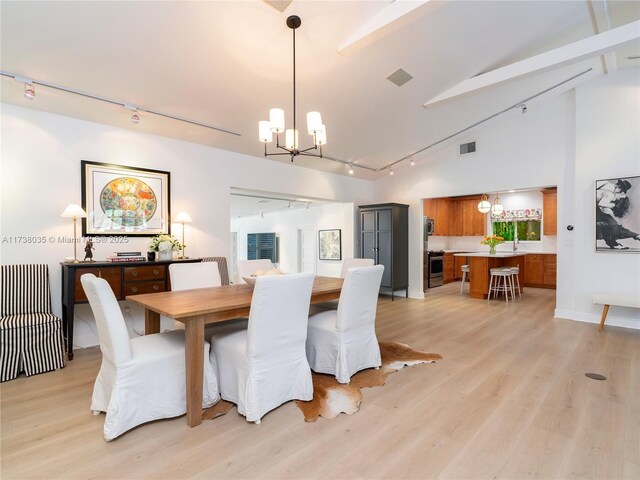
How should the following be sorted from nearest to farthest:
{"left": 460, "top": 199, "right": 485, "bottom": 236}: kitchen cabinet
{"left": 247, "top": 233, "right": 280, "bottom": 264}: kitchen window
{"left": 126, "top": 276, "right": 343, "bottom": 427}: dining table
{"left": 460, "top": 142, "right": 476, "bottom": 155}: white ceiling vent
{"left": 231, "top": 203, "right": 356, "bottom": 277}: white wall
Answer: {"left": 126, "top": 276, "right": 343, "bottom": 427}: dining table
{"left": 460, "top": 142, "right": 476, "bottom": 155}: white ceiling vent
{"left": 231, "top": 203, "right": 356, "bottom": 277}: white wall
{"left": 460, "top": 199, "right": 485, "bottom": 236}: kitchen cabinet
{"left": 247, "top": 233, "right": 280, "bottom": 264}: kitchen window

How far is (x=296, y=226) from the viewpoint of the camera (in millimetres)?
8711

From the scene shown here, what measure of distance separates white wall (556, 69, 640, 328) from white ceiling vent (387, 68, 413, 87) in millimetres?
2835

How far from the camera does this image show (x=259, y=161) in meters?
5.23

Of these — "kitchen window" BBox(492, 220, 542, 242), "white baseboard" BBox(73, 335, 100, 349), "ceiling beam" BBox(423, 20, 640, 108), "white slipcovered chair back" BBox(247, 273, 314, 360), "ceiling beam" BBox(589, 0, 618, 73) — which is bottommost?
"white baseboard" BBox(73, 335, 100, 349)

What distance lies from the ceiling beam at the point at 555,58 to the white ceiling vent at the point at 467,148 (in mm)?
1886

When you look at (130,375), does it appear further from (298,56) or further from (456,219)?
(456,219)

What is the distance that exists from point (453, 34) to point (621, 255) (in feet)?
12.4

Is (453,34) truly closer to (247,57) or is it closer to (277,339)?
(247,57)

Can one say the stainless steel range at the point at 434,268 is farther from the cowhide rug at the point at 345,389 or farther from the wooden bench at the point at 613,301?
the cowhide rug at the point at 345,389

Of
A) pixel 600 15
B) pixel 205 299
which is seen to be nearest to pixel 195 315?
pixel 205 299

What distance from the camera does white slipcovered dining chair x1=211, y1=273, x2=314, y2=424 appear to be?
2143 mm

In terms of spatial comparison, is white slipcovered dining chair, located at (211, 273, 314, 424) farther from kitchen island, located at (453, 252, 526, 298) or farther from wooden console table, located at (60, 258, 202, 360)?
kitchen island, located at (453, 252, 526, 298)

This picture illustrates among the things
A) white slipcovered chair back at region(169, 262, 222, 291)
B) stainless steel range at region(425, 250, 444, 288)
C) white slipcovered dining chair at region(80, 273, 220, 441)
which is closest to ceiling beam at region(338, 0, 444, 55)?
white slipcovered chair back at region(169, 262, 222, 291)

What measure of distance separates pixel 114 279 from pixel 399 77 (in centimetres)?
390
